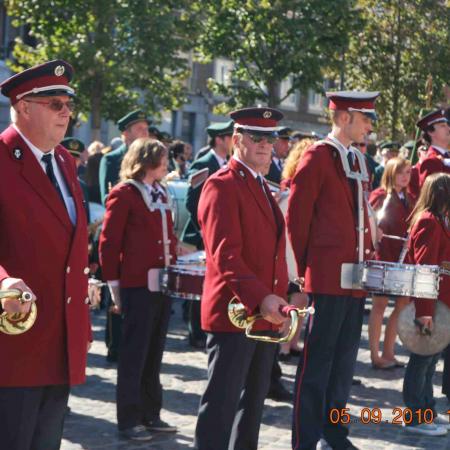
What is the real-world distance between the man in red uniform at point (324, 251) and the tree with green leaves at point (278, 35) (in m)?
18.2

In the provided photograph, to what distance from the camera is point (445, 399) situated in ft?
30.6

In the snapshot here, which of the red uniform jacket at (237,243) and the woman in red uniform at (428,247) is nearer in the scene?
the red uniform jacket at (237,243)

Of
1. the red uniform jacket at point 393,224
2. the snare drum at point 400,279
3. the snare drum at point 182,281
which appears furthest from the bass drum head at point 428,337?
the red uniform jacket at point 393,224

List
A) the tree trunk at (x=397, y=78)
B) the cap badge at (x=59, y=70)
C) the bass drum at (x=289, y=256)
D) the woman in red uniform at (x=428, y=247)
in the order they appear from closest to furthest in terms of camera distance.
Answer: the cap badge at (x=59, y=70)
the woman in red uniform at (x=428, y=247)
the bass drum at (x=289, y=256)
the tree trunk at (x=397, y=78)

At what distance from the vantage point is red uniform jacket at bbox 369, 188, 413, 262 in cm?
1086

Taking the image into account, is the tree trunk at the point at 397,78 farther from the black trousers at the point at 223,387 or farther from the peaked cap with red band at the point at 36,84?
the peaked cap with red band at the point at 36,84

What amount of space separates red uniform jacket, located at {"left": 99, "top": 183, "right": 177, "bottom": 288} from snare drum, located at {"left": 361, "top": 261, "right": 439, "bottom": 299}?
1662mm

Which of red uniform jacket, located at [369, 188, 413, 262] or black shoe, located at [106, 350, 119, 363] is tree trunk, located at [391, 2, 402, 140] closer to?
red uniform jacket, located at [369, 188, 413, 262]

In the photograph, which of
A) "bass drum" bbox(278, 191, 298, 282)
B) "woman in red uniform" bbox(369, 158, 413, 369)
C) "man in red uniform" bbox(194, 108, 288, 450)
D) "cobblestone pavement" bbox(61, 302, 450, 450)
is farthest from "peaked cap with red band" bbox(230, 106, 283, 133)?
"woman in red uniform" bbox(369, 158, 413, 369)

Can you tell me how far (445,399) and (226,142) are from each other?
337 centimetres

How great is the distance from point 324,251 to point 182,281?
4.46 ft

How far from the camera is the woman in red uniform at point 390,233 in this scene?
420 inches

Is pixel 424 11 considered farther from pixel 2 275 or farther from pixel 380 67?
pixel 2 275

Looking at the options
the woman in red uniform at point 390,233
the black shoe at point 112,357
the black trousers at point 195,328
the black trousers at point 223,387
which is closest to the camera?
the black trousers at point 223,387
